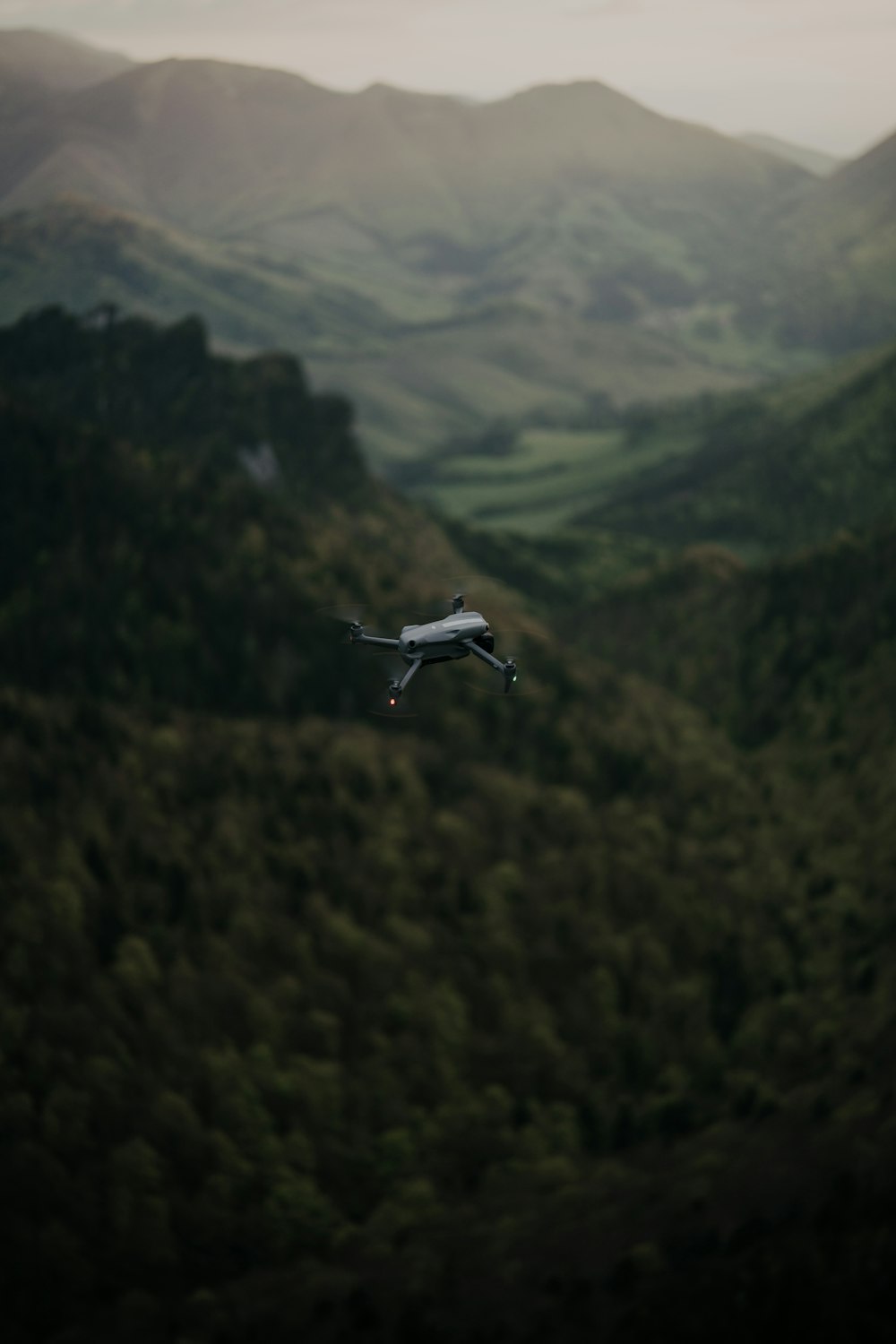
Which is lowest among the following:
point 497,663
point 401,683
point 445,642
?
point 401,683

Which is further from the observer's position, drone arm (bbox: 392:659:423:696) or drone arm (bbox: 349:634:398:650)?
drone arm (bbox: 349:634:398:650)

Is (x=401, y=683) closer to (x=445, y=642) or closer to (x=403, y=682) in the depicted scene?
(x=403, y=682)

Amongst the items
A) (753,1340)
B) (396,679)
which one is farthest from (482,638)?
(753,1340)

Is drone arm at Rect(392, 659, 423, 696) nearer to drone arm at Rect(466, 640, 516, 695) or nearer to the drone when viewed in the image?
the drone

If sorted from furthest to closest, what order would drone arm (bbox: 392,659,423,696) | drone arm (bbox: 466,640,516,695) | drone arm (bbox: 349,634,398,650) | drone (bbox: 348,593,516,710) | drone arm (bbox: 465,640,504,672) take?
1. drone arm (bbox: 349,634,398,650)
2. drone arm (bbox: 466,640,516,695)
3. drone arm (bbox: 465,640,504,672)
4. drone (bbox: 348,593,516,710)
5. drone arm (bbox: 392,659,423,696)

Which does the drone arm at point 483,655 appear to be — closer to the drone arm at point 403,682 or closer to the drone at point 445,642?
the drone at point 445,642

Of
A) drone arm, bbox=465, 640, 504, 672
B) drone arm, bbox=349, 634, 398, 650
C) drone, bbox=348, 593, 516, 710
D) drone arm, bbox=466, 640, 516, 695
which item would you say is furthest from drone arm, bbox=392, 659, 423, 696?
drone arm, bbox=466, 640, 516, 695

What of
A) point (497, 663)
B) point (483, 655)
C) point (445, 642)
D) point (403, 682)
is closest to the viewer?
point (403, 682)

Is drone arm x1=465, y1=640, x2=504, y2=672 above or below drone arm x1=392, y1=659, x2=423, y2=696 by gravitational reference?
above

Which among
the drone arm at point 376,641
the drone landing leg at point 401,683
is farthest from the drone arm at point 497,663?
the drone arm at point 376,641

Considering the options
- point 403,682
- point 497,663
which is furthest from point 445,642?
point 403,682

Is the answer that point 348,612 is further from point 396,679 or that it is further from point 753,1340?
point 753,1340
